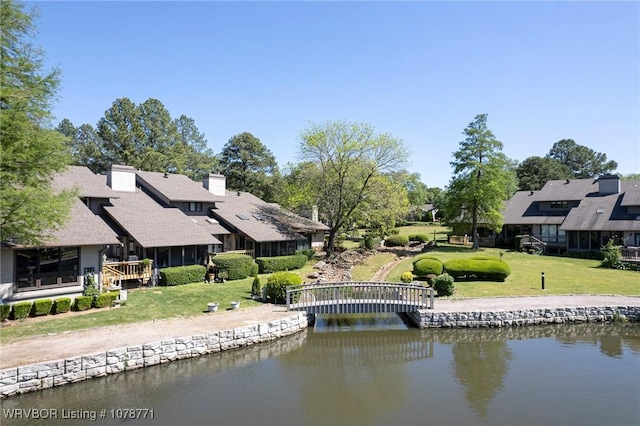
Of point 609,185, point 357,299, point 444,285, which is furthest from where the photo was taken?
point 609,185

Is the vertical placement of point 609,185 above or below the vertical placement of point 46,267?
above

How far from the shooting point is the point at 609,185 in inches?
1607

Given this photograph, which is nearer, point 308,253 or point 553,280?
point 553,280

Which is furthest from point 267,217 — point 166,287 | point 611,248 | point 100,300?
point 611,248

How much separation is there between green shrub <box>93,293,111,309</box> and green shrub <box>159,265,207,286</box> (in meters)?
4.83

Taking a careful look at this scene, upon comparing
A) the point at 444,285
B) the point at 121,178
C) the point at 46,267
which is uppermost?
the point at 121,178

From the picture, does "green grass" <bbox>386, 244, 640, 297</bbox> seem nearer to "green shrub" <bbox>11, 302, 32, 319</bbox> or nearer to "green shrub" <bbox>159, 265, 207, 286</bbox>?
"green shrub" <bbox>159, 265, 207, 286</bbox>

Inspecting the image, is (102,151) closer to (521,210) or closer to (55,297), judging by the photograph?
(55,297)

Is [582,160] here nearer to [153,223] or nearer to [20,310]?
[153,223]

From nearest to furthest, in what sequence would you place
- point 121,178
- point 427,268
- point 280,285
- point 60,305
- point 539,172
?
point 60,305 → point 280,285 → point 427,268 → point 121,178 → point 539,172

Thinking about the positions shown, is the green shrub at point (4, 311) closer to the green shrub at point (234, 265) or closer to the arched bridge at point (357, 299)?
the green shrub at point (234, 265)

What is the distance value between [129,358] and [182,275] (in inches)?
430

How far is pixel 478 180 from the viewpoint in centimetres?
3969

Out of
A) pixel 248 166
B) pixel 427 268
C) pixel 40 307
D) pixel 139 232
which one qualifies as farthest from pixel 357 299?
pixel 248 166
